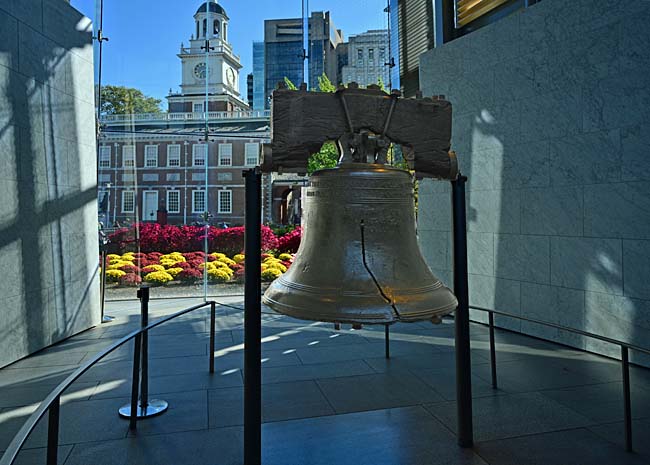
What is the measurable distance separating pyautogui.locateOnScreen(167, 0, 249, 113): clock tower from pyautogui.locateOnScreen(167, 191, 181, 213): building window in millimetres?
1630

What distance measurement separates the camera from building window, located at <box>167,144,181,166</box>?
8.29 m

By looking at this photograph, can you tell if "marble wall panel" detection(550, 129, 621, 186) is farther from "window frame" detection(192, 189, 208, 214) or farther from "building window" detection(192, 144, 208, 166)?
"building window" detection(192, 144, 208, 166)

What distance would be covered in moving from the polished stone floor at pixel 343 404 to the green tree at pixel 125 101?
4.20 metres

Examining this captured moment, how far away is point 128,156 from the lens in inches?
309

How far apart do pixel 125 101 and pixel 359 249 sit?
760 centimetres

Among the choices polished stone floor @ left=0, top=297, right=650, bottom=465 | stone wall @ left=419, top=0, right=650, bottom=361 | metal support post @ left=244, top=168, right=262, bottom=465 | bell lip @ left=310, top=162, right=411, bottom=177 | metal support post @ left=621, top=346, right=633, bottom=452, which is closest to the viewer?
bell lip @ left=310, top=162, right=411, bottom=177

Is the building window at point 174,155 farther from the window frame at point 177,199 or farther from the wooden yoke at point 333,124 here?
the wooden yoke at point 333,124

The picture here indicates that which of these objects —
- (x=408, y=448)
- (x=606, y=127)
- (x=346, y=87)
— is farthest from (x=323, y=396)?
(x=606, y=127)

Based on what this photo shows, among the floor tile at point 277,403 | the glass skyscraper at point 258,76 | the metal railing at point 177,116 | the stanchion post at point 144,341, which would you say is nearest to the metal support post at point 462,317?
the floor tile at point 277,403

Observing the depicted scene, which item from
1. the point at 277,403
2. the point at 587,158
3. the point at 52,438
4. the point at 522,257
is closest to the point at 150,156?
the point at 277,403

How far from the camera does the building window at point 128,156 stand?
780 centimetres

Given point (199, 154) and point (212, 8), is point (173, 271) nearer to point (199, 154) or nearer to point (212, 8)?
point (199, 154)

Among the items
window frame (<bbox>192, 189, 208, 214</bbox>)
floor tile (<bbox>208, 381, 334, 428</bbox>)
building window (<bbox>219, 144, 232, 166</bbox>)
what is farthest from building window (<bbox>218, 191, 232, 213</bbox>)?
floor tile (<bbox>208, 381, 334, 428</bbox>)

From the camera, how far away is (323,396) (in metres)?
3.60
